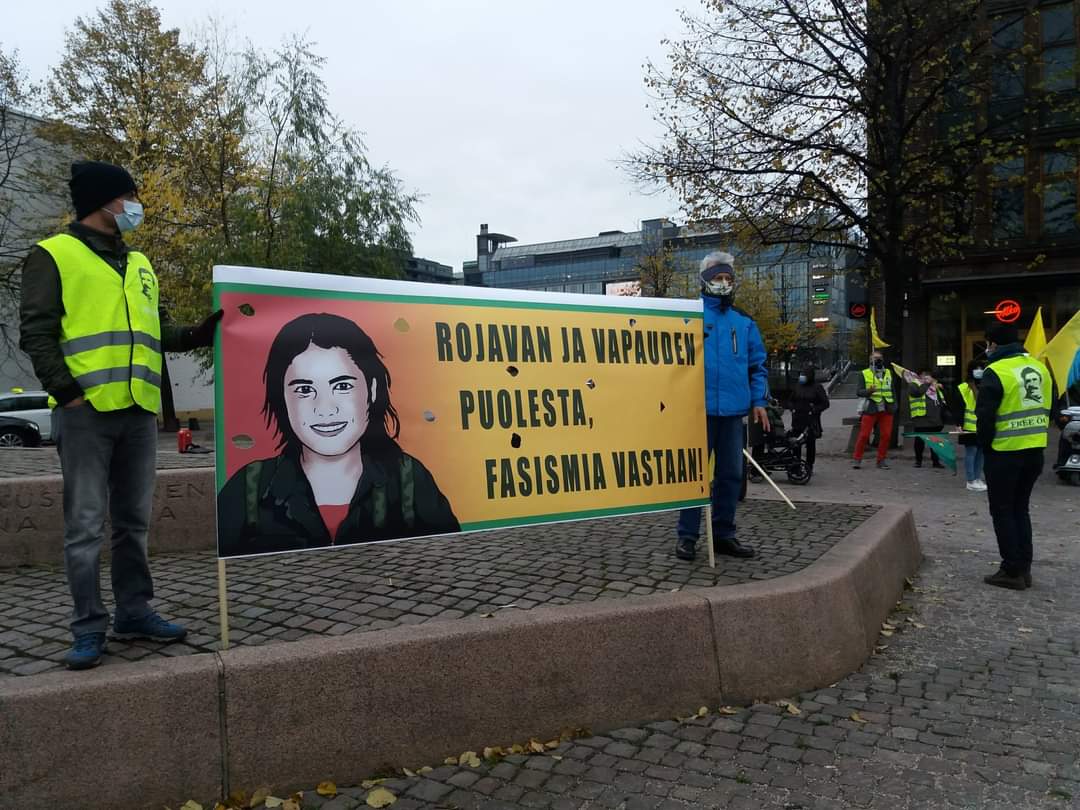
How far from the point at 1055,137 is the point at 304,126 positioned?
19580 millimetres

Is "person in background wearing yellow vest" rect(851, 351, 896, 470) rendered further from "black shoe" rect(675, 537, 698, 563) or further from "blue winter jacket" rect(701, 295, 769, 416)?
"black shoe" rect(675, 537, 698, 563)

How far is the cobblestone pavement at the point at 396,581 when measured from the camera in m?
3.68

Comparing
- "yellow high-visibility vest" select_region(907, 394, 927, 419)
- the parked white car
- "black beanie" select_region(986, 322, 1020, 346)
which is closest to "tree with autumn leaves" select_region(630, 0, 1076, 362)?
"yellow high-visibility vest" select_region(907, 394, 927, 419)

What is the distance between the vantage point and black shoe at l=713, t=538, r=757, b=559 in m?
5.08

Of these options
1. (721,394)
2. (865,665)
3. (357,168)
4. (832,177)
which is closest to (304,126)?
(357,168)

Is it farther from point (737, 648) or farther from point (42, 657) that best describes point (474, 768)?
point (42, 657)

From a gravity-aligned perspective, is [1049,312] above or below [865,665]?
above

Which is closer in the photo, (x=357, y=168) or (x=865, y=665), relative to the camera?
(x=865, y=665)

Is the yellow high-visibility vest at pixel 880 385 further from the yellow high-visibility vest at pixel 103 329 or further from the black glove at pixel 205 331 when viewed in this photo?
the yellow high-visibility vest at pixel 103 329

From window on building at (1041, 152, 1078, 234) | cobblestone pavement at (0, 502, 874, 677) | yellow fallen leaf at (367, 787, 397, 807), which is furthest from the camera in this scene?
window on building at (1041, 152, 1078, 234)

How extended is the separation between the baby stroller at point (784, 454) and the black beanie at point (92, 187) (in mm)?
10187

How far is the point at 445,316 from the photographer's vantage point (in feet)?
12.4

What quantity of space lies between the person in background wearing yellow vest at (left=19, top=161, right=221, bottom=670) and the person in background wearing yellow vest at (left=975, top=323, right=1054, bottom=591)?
5182mm

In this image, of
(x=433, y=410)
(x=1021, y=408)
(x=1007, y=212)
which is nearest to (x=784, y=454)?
(x=1021, y=408)
